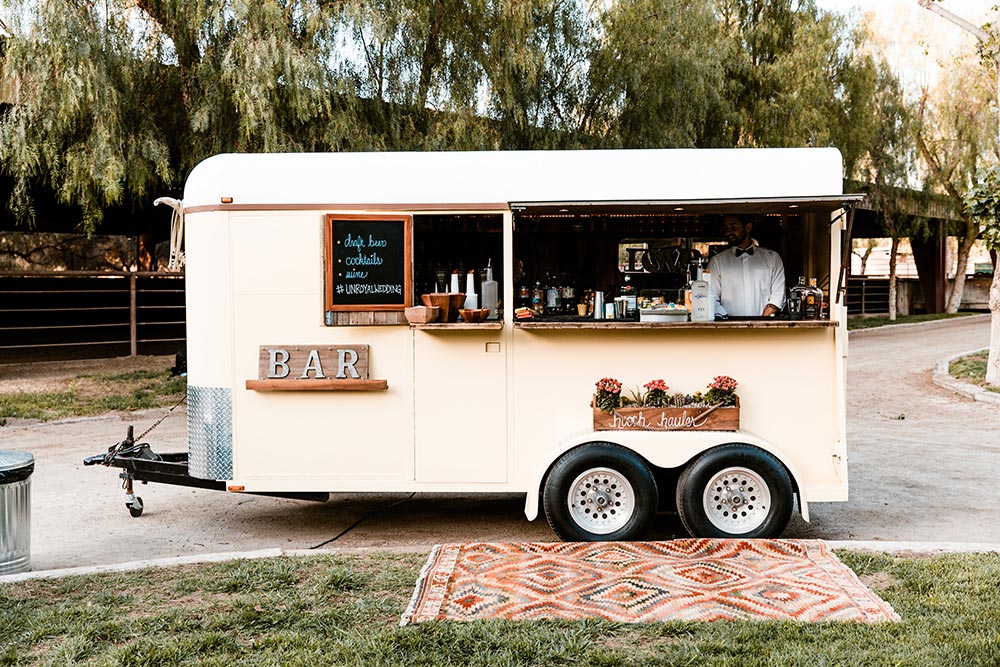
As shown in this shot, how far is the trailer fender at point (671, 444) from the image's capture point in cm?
647

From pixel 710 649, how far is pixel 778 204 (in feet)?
10.5

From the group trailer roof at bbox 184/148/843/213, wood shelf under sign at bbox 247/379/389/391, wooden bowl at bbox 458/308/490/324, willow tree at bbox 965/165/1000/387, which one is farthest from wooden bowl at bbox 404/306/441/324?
willow tree at bbox 965/165/1000/387

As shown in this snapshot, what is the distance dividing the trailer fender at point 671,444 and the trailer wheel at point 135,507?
3.24m

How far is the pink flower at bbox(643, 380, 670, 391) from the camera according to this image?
21.5 ft

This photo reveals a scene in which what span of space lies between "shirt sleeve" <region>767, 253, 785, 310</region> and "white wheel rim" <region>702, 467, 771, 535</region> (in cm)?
143

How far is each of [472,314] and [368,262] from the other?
0.81 metres

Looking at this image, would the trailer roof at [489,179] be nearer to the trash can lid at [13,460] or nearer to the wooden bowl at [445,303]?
the wooden bowl at [445,303]

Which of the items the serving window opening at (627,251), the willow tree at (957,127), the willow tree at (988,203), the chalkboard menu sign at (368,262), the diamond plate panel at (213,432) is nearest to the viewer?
the chalkboard menu sign at (368,262)

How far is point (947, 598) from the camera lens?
491cm

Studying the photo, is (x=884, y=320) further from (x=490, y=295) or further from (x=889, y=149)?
(x=490, y=295)

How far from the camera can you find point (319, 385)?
6.64m

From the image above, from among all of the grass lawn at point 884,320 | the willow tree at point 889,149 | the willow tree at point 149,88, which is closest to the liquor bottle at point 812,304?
the willow tree at point 149,88

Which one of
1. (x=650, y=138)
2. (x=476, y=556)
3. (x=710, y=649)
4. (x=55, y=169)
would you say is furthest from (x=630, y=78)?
(x=710, y=649)

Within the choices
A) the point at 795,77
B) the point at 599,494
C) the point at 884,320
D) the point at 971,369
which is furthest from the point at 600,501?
the point at 884,320
